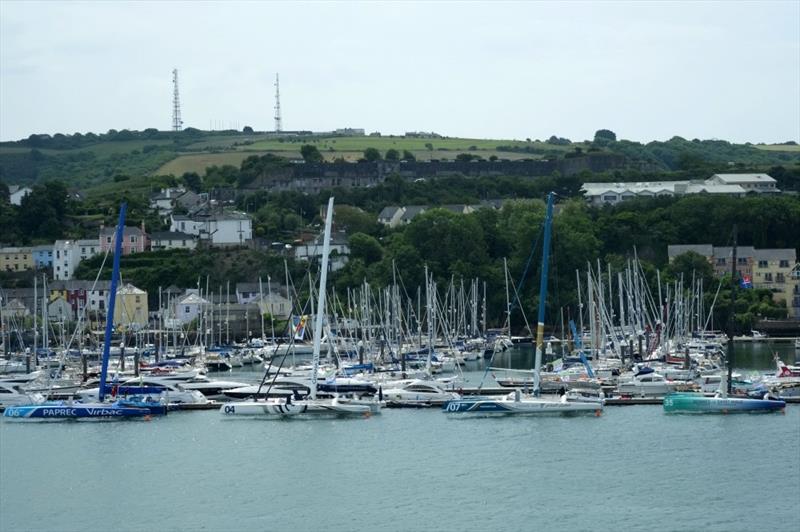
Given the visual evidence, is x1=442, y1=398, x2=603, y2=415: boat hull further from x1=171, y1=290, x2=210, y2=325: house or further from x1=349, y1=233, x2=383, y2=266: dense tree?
x1=349, y1=233, x2=383, y2=266: dense tree

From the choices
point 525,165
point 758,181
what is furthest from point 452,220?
point 525,165

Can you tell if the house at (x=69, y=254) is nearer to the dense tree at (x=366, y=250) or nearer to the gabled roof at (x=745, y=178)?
the dense tree at (x=366, y=250)

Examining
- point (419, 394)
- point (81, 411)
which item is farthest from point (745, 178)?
point (81, 411)

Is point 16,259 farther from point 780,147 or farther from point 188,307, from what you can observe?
point 780,147

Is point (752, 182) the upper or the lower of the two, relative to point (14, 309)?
upper

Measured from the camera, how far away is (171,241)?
107m

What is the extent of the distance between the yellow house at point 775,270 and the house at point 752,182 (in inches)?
991

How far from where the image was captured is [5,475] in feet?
138

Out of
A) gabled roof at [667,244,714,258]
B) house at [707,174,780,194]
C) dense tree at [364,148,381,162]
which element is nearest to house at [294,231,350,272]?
gabled roof at [667,244,714,258]

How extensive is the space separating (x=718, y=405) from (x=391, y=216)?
6927 centimetres

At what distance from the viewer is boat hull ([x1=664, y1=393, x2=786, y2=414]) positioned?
48.6m

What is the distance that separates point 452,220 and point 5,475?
57.5m

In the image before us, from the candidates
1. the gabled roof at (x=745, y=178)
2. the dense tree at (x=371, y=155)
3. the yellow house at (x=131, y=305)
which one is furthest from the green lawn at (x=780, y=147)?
the yellow house at (x=131, y=305)

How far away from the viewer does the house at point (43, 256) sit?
341ft
